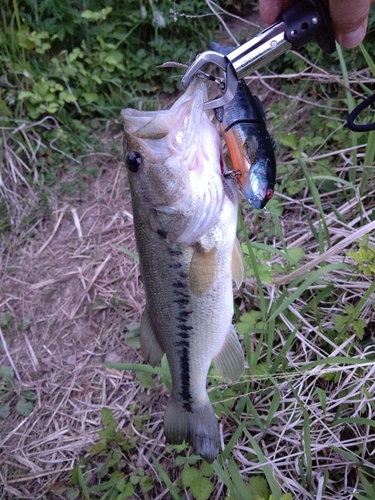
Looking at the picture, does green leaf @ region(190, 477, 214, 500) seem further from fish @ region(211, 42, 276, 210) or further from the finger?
the finger

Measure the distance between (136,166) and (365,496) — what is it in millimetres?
1723

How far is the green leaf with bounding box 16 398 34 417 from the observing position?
285 cm

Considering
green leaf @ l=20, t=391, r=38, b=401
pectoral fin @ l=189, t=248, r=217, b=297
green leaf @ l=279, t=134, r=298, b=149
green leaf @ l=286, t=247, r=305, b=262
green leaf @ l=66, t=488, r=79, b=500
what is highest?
pectoral fin @ l=189, t=248, r=217, b=297

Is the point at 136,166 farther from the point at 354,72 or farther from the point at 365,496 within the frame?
the point at 354,72

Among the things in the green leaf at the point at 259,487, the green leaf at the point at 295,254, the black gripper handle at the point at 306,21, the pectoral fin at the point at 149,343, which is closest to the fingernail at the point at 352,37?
the black gripper handle at the point at 306,21

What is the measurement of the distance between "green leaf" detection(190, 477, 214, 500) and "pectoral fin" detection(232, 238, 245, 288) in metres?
1.07

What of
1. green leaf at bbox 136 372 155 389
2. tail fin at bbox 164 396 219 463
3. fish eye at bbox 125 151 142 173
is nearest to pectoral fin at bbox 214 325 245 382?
tail fin at bbox 164 396 219 463

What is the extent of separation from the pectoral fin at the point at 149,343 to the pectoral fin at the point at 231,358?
0.26 metres

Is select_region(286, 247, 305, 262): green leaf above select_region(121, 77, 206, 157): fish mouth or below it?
below

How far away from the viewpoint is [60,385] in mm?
2924

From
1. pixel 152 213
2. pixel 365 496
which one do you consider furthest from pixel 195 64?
pixel 365 496

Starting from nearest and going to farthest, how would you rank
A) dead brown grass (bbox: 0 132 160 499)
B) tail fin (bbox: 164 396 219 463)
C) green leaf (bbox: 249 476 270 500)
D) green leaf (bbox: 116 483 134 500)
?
tail fin (bbox: 164 396 219 463) → green leaf (bbox: 249 476 270 500) → green leaf (bbox: 116 483 134 500) → dead brown grass (bbox: 0 132 160 499)

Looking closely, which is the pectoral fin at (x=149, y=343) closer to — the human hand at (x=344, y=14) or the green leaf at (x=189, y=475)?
the green leaf at (x=189, y=475)

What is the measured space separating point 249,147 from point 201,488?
1624mm
